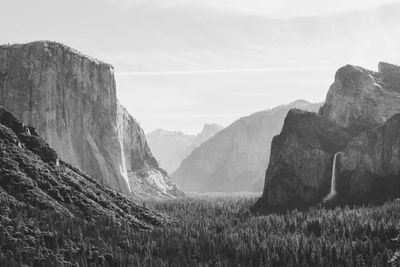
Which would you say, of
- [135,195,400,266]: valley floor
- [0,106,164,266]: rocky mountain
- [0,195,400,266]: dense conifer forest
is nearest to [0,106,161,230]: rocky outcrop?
[0,106,164,266]: rocky mountain

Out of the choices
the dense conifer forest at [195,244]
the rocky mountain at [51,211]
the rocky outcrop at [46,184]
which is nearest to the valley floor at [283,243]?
the dense conifer forest at [195,244]

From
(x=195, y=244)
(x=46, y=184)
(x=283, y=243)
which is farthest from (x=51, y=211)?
(x=283, y=243)

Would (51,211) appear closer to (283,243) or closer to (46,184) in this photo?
(46,184)

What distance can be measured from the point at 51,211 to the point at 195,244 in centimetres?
3270

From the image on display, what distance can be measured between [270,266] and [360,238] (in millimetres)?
29869

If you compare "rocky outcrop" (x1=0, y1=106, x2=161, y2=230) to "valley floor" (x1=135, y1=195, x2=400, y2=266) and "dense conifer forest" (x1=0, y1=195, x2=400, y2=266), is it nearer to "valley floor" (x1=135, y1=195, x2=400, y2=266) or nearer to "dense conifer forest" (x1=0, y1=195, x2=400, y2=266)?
"dense conifer forest" (x1=0, y1=195, x2=400, y2=266)

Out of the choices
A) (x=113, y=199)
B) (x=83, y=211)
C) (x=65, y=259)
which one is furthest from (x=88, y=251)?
(x=113, y=199)

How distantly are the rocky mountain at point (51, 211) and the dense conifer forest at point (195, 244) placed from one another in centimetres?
26

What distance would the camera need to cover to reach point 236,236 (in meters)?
132

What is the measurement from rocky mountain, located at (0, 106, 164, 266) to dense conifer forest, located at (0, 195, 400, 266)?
0.84 ft

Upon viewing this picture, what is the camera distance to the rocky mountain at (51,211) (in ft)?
337

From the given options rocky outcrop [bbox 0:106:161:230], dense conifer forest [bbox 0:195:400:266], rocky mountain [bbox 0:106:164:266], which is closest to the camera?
rocky mountain [bbox 0:106:164:266]

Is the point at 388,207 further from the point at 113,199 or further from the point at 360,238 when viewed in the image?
the point at 113,199

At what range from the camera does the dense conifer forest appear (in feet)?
339
